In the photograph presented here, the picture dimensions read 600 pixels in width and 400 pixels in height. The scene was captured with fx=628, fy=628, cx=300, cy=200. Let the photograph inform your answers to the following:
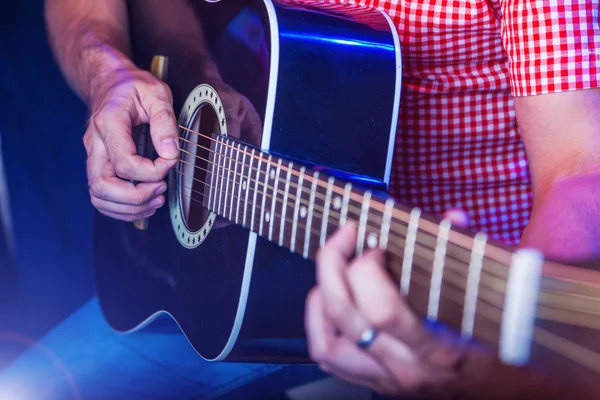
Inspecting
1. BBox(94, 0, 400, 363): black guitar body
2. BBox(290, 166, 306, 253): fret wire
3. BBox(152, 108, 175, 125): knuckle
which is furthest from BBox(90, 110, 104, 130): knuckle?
BBox(290, 166, 306, 253): fret wire

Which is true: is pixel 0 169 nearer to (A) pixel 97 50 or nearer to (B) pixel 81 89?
(B) pixel 81 89

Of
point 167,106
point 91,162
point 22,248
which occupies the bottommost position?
point 22,248

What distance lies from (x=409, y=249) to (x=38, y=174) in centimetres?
141

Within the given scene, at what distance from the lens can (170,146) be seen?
0.98m

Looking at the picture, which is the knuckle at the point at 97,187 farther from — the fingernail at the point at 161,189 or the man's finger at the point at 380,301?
the man's finger at the point at 380,301

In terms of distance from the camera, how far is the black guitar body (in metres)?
0.81

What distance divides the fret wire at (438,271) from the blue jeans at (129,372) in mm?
538

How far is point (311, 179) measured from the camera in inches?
25.9

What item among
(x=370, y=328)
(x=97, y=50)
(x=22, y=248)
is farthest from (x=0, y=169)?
(x=370, y=328)

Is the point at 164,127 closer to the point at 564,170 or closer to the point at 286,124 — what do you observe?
the point at 286,124

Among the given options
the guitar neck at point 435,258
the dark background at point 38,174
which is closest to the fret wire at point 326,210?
the guitar neck at point 435,258

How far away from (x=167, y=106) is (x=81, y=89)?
0.40 metres

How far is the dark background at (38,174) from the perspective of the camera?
5.50ft

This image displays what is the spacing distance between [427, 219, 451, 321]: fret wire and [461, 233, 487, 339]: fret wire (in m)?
0.03
